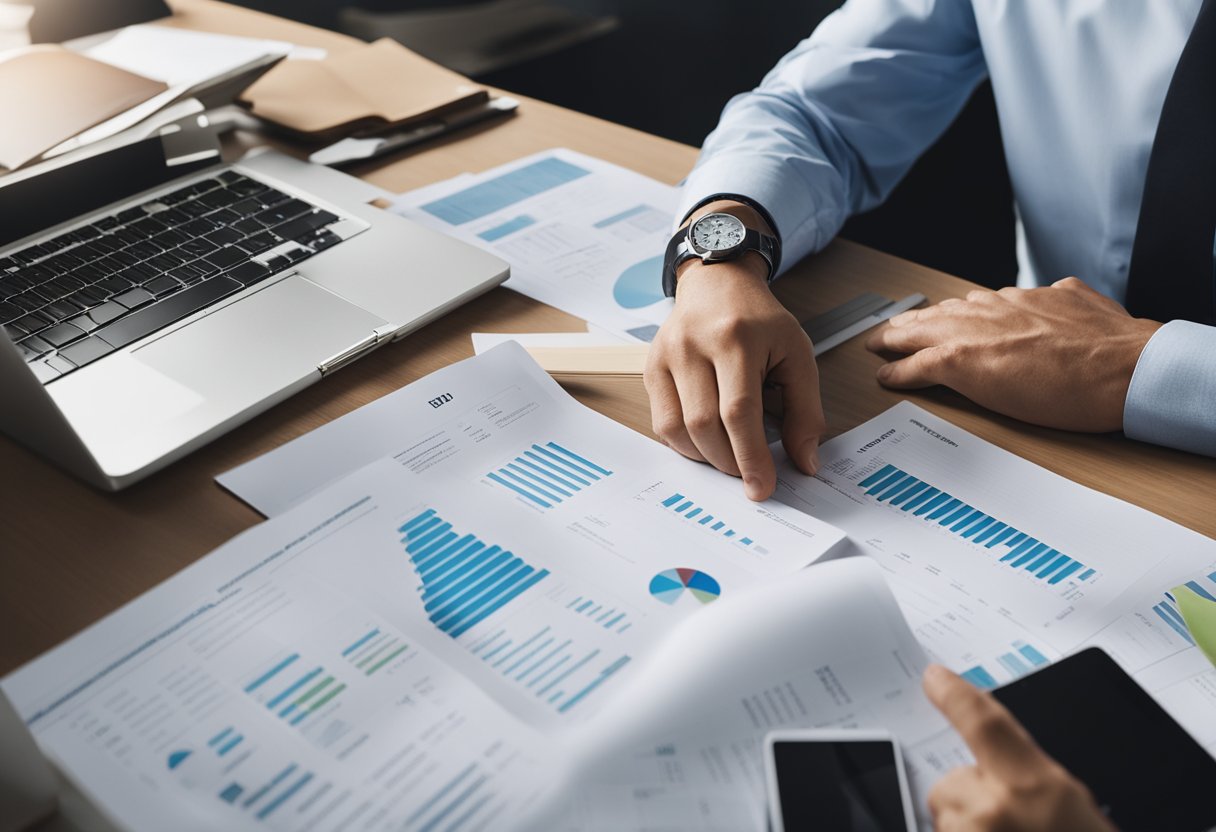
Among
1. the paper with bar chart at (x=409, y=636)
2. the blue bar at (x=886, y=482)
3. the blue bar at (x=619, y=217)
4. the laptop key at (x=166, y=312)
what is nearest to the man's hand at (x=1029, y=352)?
the blue bar at (x=886, y=482)

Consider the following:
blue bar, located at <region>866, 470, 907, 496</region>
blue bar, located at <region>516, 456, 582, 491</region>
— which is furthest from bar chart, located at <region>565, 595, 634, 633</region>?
blue bar, located at <region>866, 470, 907, 496</region>

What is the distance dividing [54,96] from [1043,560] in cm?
98

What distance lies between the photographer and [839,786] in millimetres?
430

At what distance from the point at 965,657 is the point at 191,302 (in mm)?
611

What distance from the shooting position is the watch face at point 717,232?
80 centimetres

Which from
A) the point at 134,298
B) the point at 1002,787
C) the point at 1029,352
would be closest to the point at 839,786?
the point at 1002,787

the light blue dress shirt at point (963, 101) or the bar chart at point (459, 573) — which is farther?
the light blue dress shirt at point (963, 101)

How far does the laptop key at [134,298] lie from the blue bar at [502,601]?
0.41m

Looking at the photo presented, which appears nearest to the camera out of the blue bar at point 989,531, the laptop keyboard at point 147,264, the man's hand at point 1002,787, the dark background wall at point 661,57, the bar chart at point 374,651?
the man's hand at point 1002,787

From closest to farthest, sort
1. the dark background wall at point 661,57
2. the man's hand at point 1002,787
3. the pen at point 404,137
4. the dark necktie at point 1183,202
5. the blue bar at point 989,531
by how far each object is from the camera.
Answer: the man's hand at point 1002,787 → the blue bar at point 989,531 → the dark necktie at point 1183,202 → the pen at point 404,137 → the dark background wall at point 661,57

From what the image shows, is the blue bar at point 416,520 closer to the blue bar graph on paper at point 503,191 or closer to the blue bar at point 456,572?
the blue bar at point 456,572

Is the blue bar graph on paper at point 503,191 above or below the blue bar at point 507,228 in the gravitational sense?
above

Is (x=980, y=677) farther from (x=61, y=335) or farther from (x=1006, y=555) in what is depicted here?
(x=61, y=335)

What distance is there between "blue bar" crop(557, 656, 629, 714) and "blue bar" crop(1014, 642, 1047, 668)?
216mm
